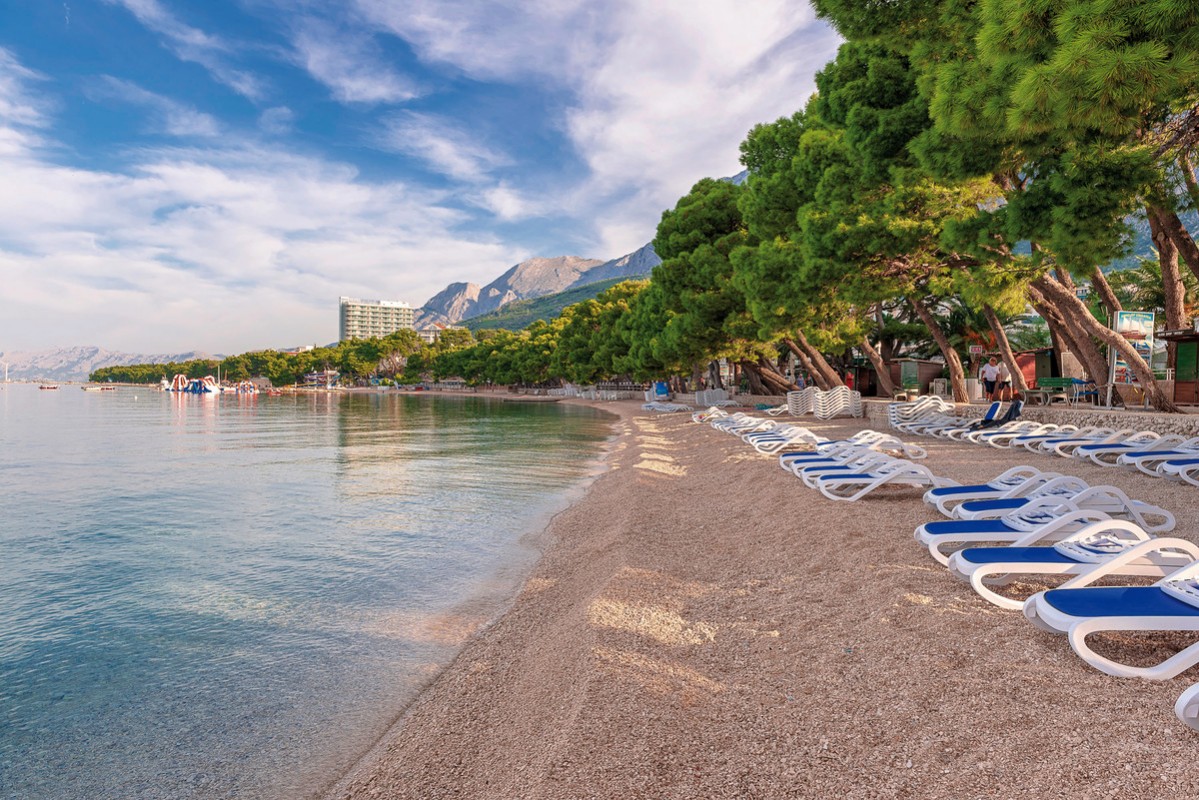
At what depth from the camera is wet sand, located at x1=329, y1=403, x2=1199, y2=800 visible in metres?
2.62

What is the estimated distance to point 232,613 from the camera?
254 inches

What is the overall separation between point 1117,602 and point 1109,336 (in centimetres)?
1189

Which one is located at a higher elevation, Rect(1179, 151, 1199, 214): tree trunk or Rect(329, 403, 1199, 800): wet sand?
Rect(1179, 151, 1199, 214): tree trunk

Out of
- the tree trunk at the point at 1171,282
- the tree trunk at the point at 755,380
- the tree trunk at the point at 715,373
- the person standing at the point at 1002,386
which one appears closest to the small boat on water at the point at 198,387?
the tree trunk at the point at 715,373

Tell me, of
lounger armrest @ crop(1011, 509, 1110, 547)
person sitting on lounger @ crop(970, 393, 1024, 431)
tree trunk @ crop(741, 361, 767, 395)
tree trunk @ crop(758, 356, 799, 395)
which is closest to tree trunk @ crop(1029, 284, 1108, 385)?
person sitting on lounger @ crop(970, 393, 1024, 431)

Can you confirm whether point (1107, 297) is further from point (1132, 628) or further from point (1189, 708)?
point (1189, 708)

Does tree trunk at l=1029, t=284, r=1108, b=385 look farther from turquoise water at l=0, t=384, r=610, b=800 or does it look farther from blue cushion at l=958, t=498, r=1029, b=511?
turquoise water at l=0, t=384, r=610, b=800

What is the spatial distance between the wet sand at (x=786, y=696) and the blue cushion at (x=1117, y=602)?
10.2 inches

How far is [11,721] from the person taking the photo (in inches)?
175

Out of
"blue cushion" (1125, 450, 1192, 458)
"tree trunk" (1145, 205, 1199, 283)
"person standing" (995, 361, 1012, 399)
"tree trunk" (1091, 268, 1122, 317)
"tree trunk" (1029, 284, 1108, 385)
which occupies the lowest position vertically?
"blue cushion" (1125, 450, 1192, 458)

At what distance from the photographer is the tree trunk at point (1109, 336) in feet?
41.3

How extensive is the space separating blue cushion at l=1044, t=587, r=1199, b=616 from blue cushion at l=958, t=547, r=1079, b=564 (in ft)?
2.15

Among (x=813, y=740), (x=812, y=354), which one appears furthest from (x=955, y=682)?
(x=812, y=354)

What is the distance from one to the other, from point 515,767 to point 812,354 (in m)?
26.0
